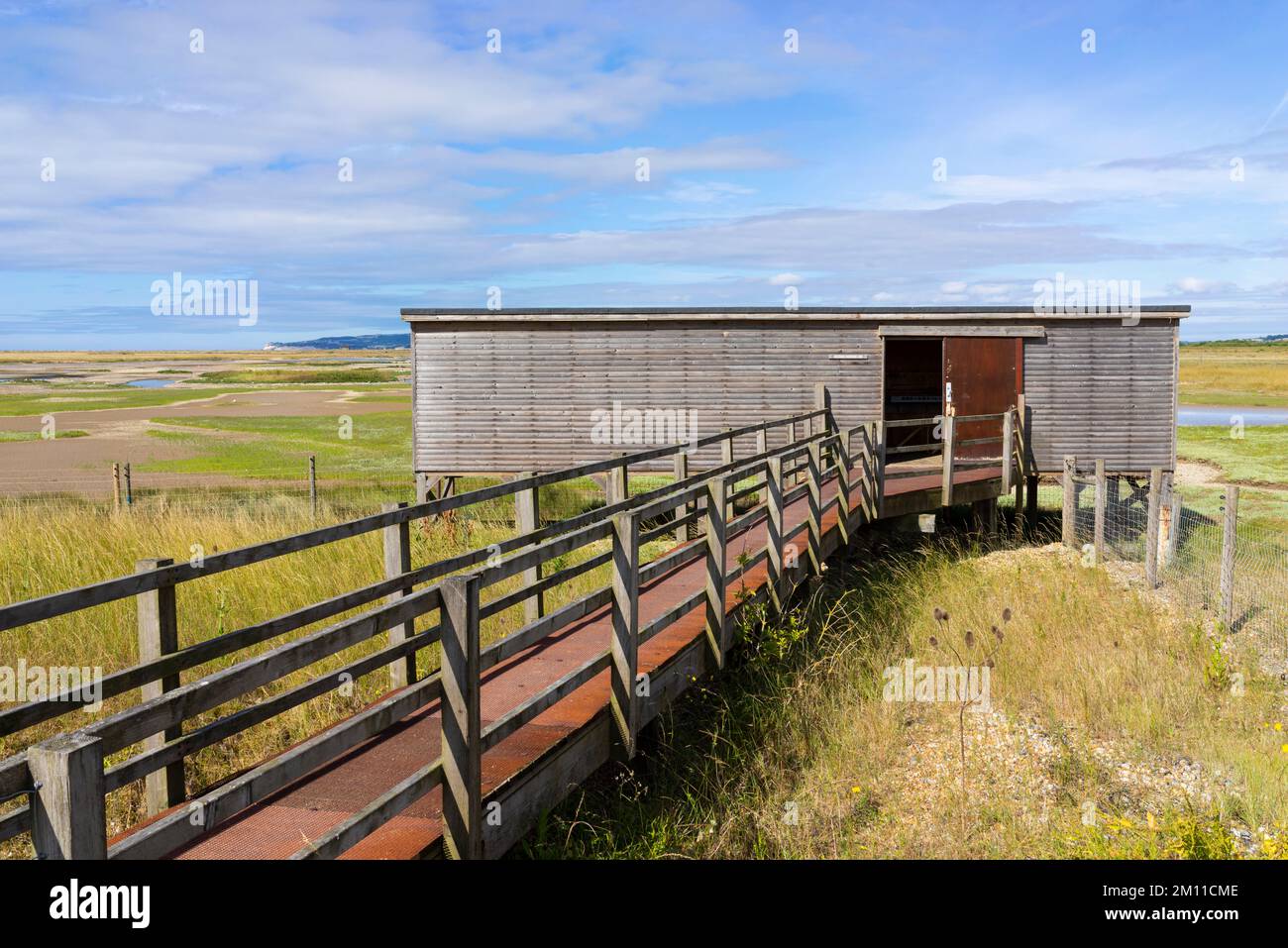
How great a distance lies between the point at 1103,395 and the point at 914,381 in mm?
5595

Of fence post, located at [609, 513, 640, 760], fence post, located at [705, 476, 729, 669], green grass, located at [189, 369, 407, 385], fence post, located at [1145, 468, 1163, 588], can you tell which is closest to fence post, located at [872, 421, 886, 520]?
fence post, located at [1145, 468, 1163, 588]

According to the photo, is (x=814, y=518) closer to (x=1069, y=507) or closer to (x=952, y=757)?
(x=952, y=757)

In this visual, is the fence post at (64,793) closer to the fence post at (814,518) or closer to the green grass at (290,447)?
the fence post at (814,518)

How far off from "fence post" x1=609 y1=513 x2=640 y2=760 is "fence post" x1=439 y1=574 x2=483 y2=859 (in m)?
1.41

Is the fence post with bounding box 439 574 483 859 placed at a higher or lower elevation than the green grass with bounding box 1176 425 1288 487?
higher

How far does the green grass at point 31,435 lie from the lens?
39.9 metres

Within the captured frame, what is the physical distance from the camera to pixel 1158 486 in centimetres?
1377

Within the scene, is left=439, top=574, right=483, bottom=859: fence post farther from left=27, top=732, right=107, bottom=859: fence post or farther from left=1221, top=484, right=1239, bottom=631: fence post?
left=1221, top=484, right=1239, bottom=631: fence post

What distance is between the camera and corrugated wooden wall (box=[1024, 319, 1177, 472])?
61.2ft

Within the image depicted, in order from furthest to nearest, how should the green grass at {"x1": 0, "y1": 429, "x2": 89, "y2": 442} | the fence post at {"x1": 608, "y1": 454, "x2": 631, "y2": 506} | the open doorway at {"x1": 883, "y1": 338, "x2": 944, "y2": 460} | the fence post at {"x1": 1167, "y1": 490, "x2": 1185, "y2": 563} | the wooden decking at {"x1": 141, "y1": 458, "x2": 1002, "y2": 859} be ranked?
the green grass at {"x1": 0, "y1": 429, "x2": 89, "y2": 442} → the open doorway at {"x1": 883, "y1": 338, "x2": 944, "y2": 460} → the fence post at {"x1": 1167, "y1": 490, "x2": 1185, "y2": 563} → the fence post at {"x1": 608, "y1": 454, "x2": 631, "y2": 506} → the wooden decking at {"x1": 141, "y1": 458, "x2": 1002, "y2": 859}

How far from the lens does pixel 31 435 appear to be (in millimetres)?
41531
